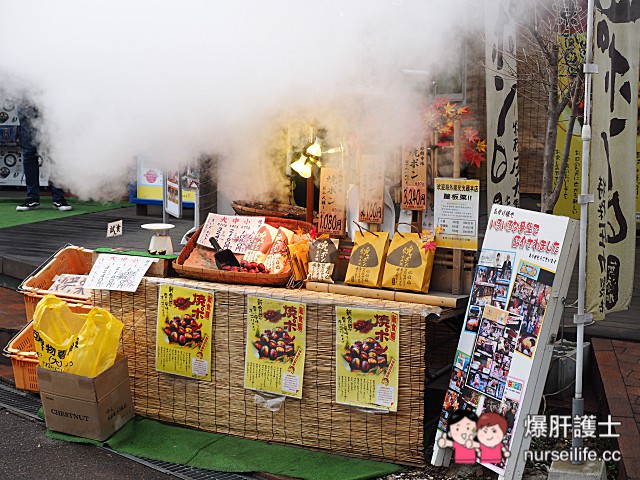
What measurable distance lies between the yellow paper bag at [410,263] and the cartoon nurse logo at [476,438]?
2.71 ft

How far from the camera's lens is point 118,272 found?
5.55 metres

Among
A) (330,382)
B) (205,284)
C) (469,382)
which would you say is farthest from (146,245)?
(469,382)

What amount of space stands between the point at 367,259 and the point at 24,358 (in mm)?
2598

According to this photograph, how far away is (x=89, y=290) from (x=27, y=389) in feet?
2.95

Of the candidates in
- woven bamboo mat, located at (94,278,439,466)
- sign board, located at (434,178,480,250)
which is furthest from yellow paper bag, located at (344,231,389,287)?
sign board, located at (434,178,480,250)

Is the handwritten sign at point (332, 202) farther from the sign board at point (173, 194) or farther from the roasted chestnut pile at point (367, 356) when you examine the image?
the sign board at point (173, 194)

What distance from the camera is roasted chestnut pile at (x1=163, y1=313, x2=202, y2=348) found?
5258mm

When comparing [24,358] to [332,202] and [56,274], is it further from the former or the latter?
[332,202]

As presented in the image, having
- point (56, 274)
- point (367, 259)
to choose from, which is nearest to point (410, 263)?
point (367, 259)

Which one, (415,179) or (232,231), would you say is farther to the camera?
(232,231)

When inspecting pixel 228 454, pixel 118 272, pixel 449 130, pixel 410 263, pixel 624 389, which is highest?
pixel 449 130

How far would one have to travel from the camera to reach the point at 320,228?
549 cm

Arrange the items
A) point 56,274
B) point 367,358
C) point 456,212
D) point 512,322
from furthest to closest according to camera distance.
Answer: point 56,274 → point 456,212 → point 367,358 → point 512,322

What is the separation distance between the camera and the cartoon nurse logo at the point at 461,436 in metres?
4.47
